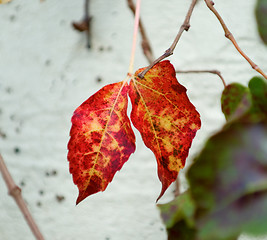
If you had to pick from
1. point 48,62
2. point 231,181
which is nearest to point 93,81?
point 48,62

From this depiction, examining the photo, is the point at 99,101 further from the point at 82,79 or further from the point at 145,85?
the point at 82,79

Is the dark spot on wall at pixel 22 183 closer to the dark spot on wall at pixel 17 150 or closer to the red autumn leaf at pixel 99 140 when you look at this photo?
the dark spot on wall at pixel 17 150

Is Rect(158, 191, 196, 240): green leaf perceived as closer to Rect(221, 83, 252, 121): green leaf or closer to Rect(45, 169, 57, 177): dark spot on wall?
Rect(221, 83, 252, 121): green leaf

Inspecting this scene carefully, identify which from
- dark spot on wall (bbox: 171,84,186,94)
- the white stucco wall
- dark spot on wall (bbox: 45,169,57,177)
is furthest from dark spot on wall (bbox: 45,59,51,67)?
dark spot on wall (bbox: 171,84,186,94)

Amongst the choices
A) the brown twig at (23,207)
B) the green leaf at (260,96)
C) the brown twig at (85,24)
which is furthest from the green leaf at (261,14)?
the brown twig at (85,24)

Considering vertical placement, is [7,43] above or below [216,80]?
above

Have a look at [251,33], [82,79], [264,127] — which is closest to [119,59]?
[82,79]
